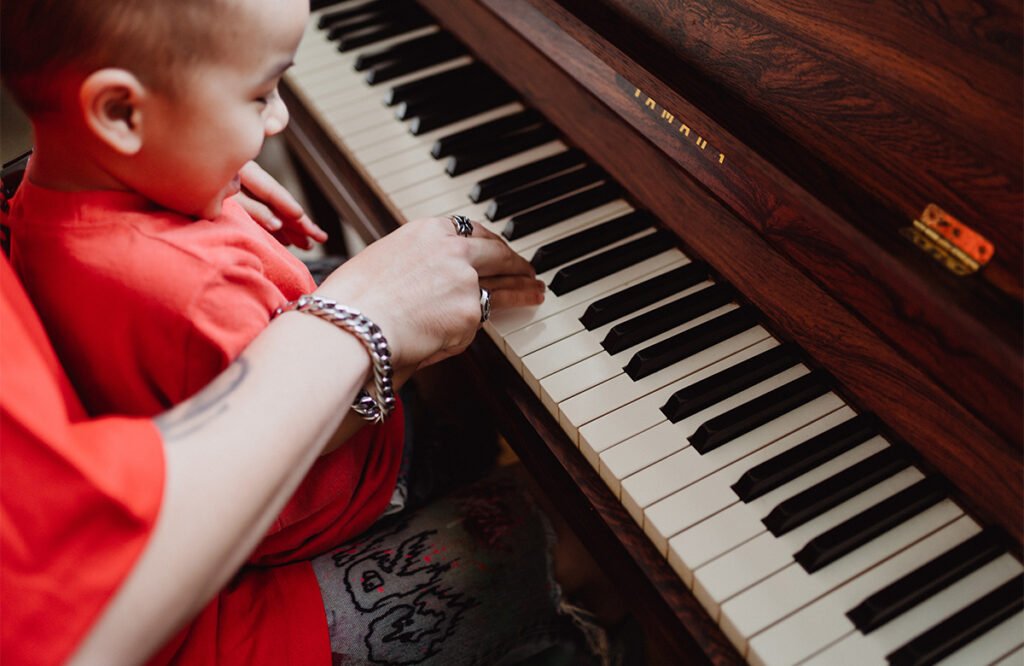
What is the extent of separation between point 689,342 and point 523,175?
0.46 meters

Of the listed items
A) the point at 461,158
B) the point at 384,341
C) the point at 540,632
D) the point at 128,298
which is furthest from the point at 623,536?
the point at 461,158

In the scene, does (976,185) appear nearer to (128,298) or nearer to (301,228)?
(128,298)

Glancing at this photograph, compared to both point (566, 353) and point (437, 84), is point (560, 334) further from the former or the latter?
point (437, 84)

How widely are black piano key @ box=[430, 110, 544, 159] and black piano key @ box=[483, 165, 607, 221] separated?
16 centimetres

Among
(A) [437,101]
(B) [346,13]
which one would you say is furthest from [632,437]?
(B) [346,13]

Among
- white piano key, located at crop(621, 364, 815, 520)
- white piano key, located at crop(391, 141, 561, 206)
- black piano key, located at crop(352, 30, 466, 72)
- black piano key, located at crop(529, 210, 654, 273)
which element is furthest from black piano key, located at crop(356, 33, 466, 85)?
white piano key, located at crop(621, 364, 815, 520)

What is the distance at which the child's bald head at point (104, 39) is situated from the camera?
702 millimetres

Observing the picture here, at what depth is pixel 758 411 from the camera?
99cm

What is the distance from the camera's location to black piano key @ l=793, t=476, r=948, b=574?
858 millimetres

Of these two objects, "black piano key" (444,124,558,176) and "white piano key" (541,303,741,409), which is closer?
"white piano key" (541,303,741,409)

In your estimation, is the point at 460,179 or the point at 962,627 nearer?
the point at 962,627

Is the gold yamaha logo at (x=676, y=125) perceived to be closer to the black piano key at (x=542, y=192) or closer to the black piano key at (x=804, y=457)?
the black piano key at (x=542, y=192)

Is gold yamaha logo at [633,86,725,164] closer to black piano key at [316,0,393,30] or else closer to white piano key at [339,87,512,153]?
white piano key at [339,87,512,153]

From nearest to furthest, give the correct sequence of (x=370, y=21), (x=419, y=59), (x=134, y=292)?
(x=134, y=292)
(x=419, y=59)
(x=370, y=21)
